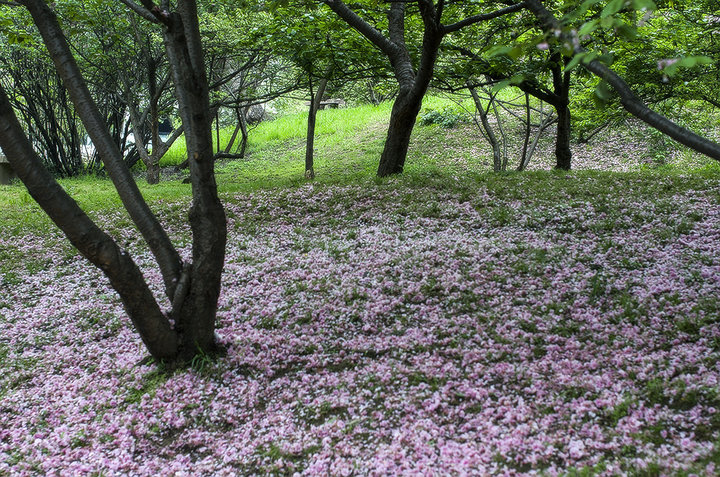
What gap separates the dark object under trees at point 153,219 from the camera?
13.3 ft

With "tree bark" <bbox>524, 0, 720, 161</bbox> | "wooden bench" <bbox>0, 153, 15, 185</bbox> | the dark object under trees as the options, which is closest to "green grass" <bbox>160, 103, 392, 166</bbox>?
"wooden bench" <bbox>0, 153, 15, 185</bbox>

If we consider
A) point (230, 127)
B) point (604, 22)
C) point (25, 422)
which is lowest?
point (25, 422)

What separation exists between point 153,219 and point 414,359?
2743mm

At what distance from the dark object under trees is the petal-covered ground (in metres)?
0.48

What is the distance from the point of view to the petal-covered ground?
3453mm

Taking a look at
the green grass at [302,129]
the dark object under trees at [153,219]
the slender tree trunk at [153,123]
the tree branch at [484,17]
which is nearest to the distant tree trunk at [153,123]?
the slender tree trunk at [153,123]

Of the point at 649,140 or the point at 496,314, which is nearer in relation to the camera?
the point at 496,314

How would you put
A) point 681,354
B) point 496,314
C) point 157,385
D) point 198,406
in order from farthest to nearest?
point 496,314
point 157,385
point 198,406
point 681,354

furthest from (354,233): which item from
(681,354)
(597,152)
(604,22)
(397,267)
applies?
(597,152)

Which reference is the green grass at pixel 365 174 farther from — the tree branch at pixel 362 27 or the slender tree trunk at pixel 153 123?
the tree branch at pixel 362 27

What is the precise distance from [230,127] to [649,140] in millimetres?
21622

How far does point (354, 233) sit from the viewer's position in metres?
7.88

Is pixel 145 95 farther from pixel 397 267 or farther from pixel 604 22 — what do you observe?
pixel 604 22

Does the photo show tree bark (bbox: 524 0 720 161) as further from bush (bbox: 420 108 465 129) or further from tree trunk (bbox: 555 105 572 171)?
bush (bbox: 420 108 465 129)
